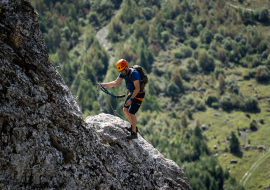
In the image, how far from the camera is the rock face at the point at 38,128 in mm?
Answer: 8797

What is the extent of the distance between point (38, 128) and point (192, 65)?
173 m

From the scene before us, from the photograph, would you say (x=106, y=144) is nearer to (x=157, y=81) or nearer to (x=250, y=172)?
(x=250, y=172)

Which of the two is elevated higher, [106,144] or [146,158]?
[106,144]

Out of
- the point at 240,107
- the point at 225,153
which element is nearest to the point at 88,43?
the point at 240,107

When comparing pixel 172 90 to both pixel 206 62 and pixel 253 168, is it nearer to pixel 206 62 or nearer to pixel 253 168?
pixel 206 62

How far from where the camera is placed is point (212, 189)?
93438 millimetres

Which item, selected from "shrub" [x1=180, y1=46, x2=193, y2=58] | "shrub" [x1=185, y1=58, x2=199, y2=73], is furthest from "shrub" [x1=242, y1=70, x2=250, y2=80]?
"shrub" [x1=180, y1=46, x2=193, y2=58]

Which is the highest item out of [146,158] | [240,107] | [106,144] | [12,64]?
[12,64]

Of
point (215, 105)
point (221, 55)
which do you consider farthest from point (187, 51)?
point (215, 105)

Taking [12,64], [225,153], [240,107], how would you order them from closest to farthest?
[12,64]
[225,153]
[240,107]

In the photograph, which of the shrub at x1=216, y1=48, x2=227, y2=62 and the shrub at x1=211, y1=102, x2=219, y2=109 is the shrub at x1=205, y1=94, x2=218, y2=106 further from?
the shrub at x1=216, y1=48, x2=227, y2=62

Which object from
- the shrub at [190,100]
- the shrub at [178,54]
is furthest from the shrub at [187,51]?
the shrub at [190,100]

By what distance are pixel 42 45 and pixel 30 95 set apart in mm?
2066

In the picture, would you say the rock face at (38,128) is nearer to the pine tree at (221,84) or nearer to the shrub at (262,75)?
the pine tree at (221,84)
